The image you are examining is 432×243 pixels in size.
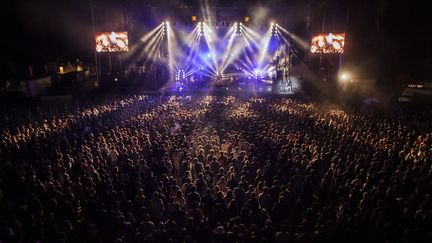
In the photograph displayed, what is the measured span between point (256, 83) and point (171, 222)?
29573 mm

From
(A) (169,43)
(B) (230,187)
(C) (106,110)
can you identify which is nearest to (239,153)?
(B) (230,187)

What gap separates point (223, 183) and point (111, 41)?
22.0 metres

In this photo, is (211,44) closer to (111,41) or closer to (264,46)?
(264,46)

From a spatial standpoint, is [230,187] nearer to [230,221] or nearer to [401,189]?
[230,221]

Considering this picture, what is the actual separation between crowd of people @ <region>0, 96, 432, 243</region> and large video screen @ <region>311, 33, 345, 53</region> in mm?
11916

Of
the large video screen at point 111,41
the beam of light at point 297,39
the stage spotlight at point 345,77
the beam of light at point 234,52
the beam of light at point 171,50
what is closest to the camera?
the large video screen at point 111,41

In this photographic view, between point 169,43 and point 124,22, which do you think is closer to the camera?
point 124,22

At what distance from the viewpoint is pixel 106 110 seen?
20.5 m

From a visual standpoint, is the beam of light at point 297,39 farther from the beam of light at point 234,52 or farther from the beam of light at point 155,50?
the beam of light at point 155,50

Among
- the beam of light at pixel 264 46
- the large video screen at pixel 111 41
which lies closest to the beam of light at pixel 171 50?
the large video screen at pixel 111 41

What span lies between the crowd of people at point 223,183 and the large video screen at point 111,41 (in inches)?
490

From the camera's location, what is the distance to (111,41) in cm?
2695

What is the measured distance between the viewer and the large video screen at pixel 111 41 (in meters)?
26.8

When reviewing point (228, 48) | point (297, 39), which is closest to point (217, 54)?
point (228, 48)
